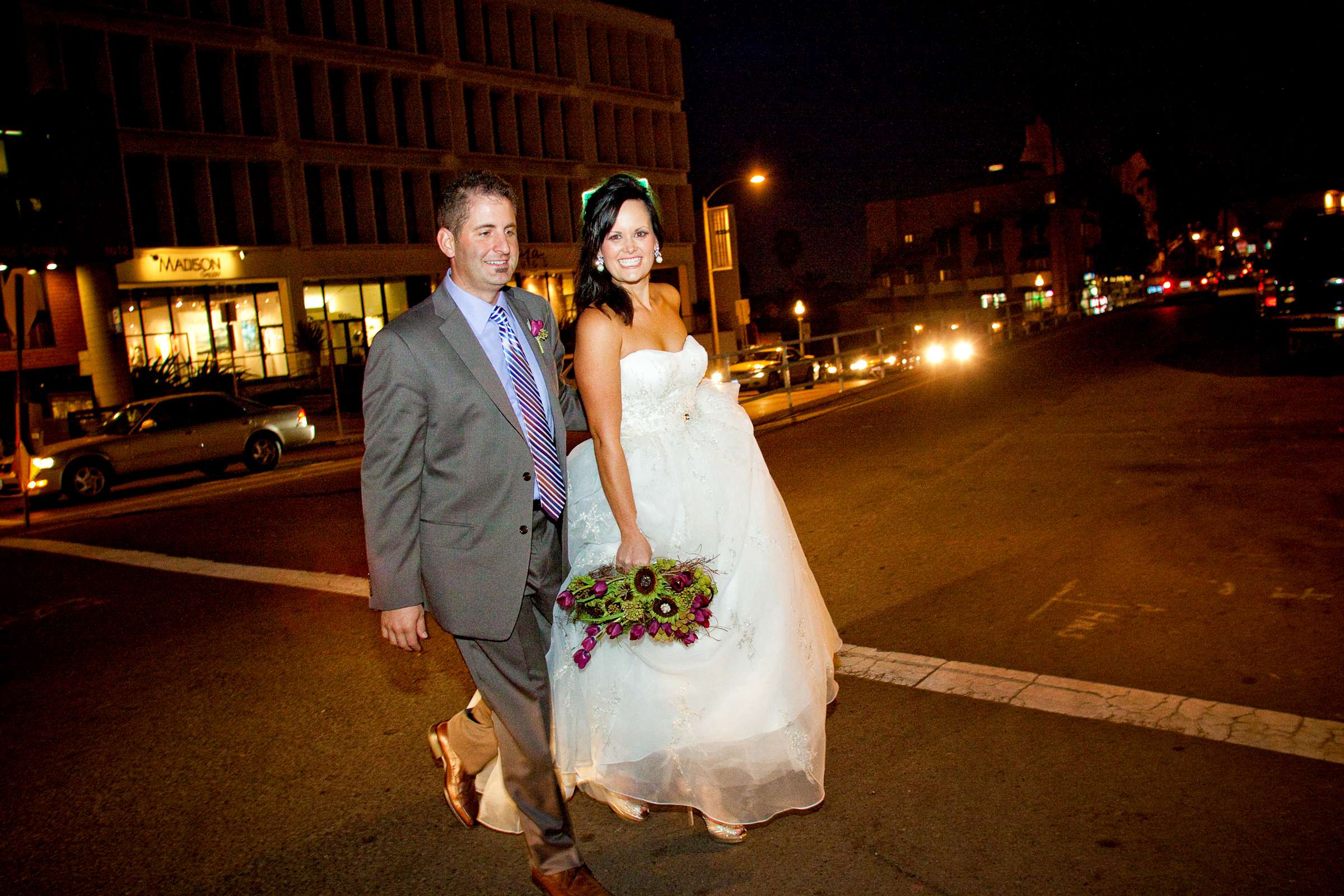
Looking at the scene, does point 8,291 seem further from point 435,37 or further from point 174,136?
point 435,37

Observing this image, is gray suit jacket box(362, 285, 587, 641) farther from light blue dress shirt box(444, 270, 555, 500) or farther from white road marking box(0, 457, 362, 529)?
white road marking box(0, 457, 362, 529)

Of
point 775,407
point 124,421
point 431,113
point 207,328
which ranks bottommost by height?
point 775,407

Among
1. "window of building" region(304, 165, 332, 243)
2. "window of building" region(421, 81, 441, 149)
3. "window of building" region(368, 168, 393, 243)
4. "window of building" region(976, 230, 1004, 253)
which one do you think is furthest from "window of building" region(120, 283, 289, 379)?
"window of building" region(976, 230, 1004, 253)

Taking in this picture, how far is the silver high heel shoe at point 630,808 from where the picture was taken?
11.8 feet

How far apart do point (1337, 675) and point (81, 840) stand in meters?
5.18

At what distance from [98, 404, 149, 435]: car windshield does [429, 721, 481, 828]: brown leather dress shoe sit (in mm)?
15441

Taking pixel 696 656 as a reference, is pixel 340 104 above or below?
above

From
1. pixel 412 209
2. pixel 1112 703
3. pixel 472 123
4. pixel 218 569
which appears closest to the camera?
pixel 1112 703

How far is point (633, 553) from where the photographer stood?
340cm

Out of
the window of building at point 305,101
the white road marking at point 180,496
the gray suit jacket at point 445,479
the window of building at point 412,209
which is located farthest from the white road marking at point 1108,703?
the window of building at point 412,209

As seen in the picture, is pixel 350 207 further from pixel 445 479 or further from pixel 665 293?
pixel 445 479

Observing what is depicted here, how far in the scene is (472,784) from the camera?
3.69m

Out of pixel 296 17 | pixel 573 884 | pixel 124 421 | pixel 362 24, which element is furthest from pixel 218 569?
pixel 362 24

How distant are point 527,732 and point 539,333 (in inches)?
50.2
